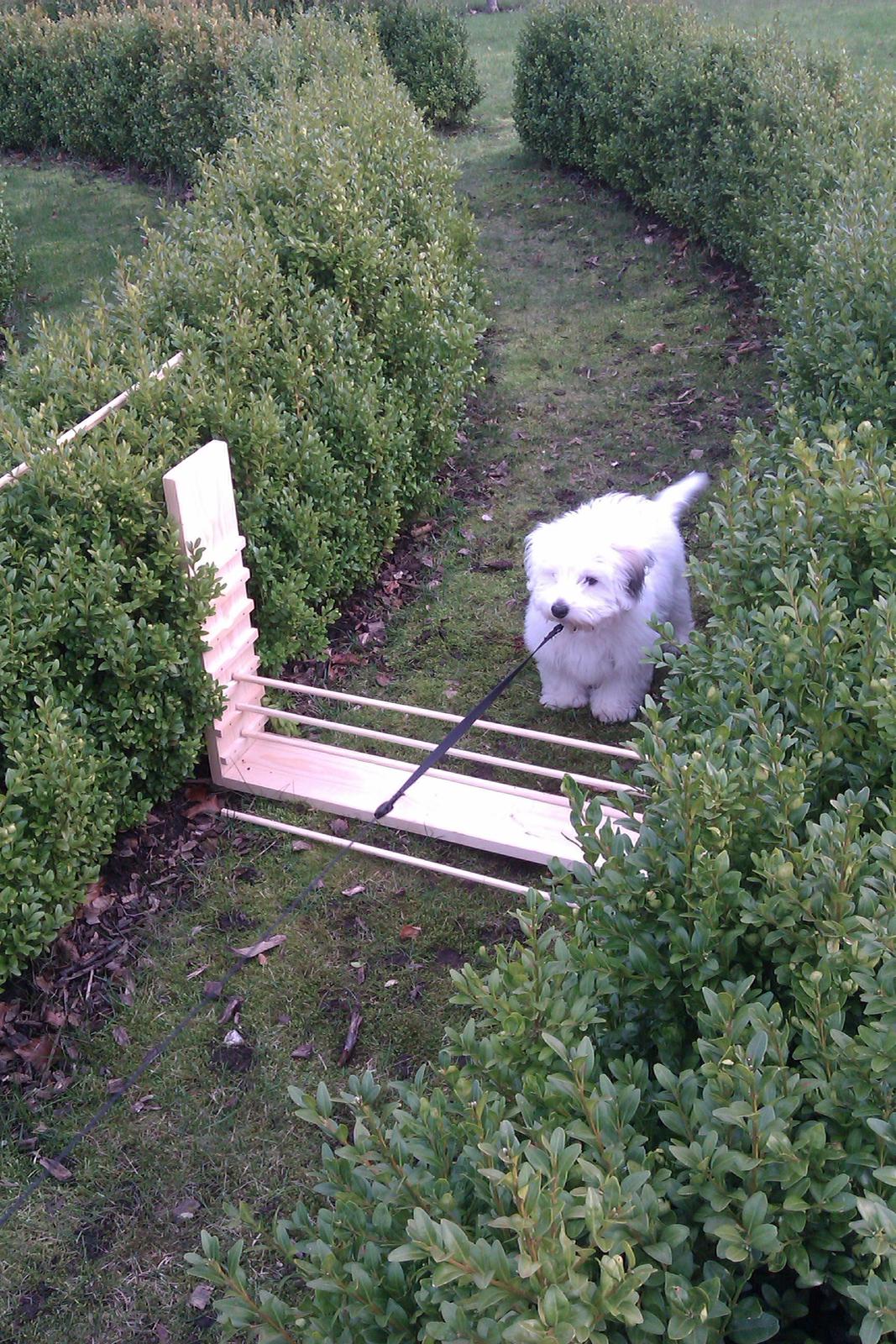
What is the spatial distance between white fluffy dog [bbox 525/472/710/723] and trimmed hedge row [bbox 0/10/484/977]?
3.76 ft

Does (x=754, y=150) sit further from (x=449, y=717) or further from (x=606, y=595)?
(x=449, y=717)

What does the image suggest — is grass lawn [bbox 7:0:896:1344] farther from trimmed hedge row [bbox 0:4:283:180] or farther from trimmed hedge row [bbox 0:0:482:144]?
trimmed hedge row [bbox 0:0:482:144]

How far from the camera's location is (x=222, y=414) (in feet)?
14.4

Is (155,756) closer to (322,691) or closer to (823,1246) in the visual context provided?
(322,691)

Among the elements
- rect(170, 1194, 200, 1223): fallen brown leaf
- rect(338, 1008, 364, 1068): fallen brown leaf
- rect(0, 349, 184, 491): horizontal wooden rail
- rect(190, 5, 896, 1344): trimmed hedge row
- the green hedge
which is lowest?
rect(170, 1194, 200, 1223): fallen brown leaf

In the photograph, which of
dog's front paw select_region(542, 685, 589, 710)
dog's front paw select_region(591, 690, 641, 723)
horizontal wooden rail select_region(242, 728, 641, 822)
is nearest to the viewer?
horizontal wooden rail select_region(242, 728, 641, 822)

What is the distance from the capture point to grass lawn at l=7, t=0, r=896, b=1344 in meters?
3.04

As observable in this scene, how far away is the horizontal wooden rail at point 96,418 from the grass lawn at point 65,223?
5619 millimetres

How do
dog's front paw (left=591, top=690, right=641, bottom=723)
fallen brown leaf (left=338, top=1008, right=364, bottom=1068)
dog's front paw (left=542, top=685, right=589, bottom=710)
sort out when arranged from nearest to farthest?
fallen brown leaf (left=338, top=1008, right=364, bottom=1068) < dog's front paw (left=591, top=690, right=641, bottom=723) < dog's front paw (left=542, top=685, right=589, bottom=710)

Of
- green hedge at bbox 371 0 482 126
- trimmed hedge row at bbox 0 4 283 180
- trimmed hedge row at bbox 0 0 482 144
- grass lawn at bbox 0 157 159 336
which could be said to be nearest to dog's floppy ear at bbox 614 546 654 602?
grass lawn at bbox 0 157 159 336

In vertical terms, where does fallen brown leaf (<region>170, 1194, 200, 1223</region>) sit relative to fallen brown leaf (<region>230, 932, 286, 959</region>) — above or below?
below

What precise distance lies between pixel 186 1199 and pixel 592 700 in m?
2.58

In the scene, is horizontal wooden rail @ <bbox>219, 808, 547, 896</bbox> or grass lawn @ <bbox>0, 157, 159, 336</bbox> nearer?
horizontal wooden rail @ <bbox>219, 808, 547, 896</bbox>

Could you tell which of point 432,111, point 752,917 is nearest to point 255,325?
point 752,917
